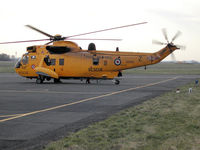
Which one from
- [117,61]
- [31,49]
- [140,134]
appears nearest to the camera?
[140,134]

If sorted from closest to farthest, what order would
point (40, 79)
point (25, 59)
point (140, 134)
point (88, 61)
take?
point (140, 134)
point (88, 61)
point (40, 79)
point (25, 59)

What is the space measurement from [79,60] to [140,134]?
839 inches

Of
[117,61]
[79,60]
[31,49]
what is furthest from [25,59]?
[117,61]

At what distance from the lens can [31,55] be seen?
29.8 meters

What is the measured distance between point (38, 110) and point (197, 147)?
769 cm

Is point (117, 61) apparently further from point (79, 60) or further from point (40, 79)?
point (40, 79)

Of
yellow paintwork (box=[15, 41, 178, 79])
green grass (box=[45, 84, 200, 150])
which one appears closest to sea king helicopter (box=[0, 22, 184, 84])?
yellow paintwork (box=[15, 41, 178, 79])

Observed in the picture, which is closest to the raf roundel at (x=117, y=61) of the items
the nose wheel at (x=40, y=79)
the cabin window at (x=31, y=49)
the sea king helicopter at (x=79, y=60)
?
the sea king helicopter at (x=79, y=60)

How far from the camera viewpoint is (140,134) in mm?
7590

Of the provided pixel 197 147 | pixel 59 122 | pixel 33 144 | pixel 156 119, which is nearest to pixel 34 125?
pixel 59 122

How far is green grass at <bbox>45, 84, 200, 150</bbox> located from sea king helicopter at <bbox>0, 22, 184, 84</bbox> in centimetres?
1711

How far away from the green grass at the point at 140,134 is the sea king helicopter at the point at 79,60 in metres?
17.1

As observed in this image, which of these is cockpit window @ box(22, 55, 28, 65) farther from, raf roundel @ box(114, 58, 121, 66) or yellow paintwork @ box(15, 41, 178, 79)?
raf roundel @ box(114, 58, 121, 66)

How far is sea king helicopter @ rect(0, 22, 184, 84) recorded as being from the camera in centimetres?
2767
